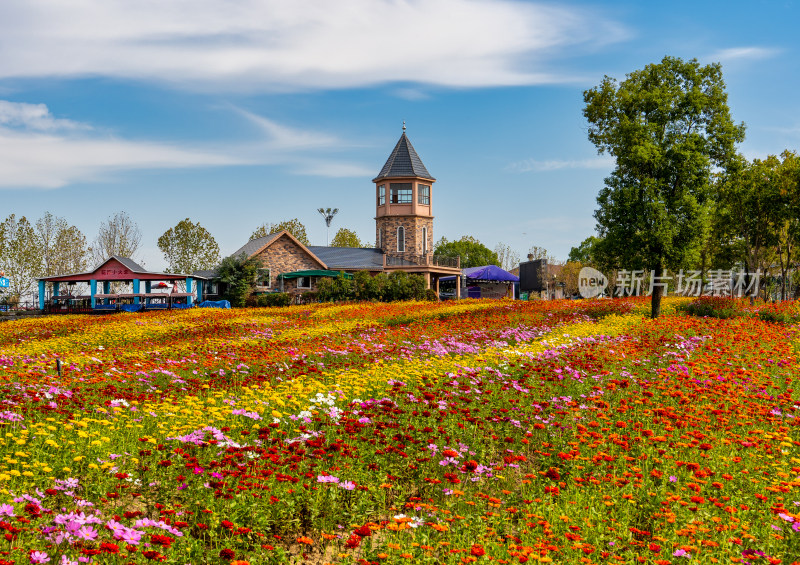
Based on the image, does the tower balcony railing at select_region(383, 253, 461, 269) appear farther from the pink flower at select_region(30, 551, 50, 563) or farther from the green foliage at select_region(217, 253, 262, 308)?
the pink flower at select_region(30, 551, 50, 563)

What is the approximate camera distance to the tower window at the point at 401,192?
48.4 m

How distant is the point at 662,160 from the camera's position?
23609 millimetres

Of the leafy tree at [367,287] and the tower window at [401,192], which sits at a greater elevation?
the tower window at [401,192]

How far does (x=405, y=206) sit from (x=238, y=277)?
14.7 meters

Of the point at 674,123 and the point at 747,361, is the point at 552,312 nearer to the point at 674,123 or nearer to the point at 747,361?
the point at 674,123

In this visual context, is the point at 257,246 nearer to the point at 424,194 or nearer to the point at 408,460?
the point at 424,194

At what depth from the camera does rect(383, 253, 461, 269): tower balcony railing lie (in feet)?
149

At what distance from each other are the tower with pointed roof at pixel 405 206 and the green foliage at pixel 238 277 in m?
12.0

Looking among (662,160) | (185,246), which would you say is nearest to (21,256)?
(185,246)

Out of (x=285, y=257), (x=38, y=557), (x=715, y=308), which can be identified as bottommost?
(x=38, y=557)

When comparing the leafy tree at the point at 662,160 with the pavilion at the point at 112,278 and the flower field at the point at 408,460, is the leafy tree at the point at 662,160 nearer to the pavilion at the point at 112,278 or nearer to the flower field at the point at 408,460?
the flower field at the point at 408,460

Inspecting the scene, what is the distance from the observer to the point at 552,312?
23500mm

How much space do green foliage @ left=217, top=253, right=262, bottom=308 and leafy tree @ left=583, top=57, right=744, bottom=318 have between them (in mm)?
24658

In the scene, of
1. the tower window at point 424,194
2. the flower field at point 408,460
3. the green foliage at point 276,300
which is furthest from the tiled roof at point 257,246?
the flower field at point 408,460
